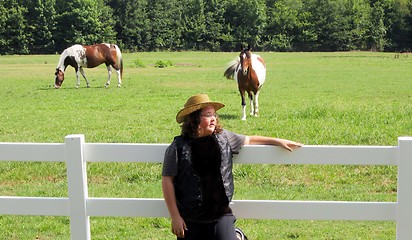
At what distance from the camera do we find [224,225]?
4.05 meters

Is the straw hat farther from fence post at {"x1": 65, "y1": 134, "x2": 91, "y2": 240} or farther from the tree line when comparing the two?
the tree line

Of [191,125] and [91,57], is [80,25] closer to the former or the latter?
[91,57]

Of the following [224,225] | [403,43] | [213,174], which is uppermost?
[213,174]

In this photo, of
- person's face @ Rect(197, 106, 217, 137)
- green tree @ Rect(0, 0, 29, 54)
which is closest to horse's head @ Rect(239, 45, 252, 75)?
person's face @ Rect(197, 106, 217, 137)

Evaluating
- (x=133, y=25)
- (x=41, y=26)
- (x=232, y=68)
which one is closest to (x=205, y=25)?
(x=133, y=25)

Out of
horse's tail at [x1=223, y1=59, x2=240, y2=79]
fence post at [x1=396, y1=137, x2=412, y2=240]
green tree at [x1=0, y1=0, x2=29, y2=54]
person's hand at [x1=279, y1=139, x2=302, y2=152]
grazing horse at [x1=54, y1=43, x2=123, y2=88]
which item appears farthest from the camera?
green tree at [x1=0, y1=0, x2=29, y2=54]

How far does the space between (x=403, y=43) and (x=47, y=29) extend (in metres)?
45.0

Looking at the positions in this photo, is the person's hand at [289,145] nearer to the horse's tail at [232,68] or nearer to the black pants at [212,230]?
the black pants at [212,230]

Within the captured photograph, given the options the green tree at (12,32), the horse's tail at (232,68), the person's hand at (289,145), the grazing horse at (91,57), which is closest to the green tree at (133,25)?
the green tree at (12,32)

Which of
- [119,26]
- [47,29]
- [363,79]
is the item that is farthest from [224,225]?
[119,26]

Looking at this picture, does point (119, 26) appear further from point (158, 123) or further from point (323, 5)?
point (158, 123)

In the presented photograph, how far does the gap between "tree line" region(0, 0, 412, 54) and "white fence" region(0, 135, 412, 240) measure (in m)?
66.8

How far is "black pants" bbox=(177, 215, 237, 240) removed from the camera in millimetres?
4020

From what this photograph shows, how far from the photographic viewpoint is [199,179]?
4012mm
